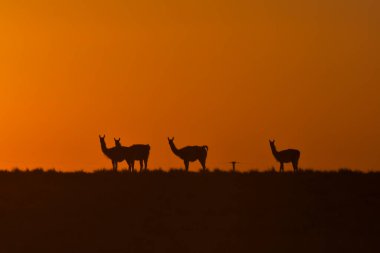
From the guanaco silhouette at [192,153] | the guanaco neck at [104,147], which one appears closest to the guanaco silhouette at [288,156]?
the guanaco silhouette at [192,153]

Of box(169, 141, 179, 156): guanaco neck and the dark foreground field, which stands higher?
box(169, 141, 179, 156): guanaco neck

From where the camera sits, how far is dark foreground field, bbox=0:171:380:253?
176ft

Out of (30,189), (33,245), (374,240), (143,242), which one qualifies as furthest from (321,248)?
(30,189)

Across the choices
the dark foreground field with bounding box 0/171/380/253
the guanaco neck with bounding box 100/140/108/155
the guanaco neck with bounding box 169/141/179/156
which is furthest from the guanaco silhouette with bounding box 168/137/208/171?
the dark foreground field with bounding box 0/171/380/253

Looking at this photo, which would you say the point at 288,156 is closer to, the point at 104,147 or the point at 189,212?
the point at 104,147

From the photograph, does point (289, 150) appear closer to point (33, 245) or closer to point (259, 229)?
point (259, 229)

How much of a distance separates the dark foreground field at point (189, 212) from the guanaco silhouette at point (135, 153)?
4.80 meters

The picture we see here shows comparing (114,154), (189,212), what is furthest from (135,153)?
(189,212)

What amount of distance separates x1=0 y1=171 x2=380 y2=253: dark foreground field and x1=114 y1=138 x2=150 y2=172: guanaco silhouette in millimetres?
4802

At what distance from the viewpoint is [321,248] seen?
52.3 metres

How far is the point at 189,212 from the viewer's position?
58.0 m

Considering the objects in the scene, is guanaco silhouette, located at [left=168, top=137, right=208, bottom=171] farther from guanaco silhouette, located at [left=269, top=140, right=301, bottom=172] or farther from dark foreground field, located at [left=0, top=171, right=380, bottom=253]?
dark foreground field, located at [left=0, top=171, right=380, bottom=253]

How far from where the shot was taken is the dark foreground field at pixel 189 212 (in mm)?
53625

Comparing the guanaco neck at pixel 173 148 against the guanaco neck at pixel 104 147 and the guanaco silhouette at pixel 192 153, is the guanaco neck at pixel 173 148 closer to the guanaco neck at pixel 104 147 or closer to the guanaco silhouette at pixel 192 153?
the guanaco silhouette at pixel 192 153
